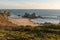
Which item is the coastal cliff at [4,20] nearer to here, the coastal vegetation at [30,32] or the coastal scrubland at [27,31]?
the coastal scrubland at [27,31]

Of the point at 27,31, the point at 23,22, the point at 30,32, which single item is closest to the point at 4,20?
the point at 23,22

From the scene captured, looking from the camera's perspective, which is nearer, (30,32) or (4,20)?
(30,32)

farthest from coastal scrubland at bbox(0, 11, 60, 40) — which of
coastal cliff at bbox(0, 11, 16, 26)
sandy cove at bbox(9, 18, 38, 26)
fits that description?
sandy cove at bbox(9, 18, 38, 26)

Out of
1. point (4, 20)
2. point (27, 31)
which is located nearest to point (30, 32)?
point (27, 31)

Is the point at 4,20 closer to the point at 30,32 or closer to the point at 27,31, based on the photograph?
the point at 27,31

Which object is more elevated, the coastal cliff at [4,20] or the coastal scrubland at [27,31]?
the coastal cliff at [4,20]

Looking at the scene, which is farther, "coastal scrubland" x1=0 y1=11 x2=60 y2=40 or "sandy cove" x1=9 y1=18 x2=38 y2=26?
"sandy cove" x1=9 y1=18 x2=38 y2=26

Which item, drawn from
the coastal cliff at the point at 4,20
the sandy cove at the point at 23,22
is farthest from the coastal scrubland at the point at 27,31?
the sandy cove at the point at 23,22

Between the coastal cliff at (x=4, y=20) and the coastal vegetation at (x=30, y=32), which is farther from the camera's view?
the coastal cliff at (x=4, y=20)

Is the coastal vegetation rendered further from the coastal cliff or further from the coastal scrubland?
the coastal cliff

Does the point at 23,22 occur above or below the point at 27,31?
above

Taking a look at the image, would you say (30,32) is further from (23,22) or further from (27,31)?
(23,22)

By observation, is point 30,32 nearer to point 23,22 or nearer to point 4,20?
point 23,22

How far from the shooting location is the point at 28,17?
290 inches
